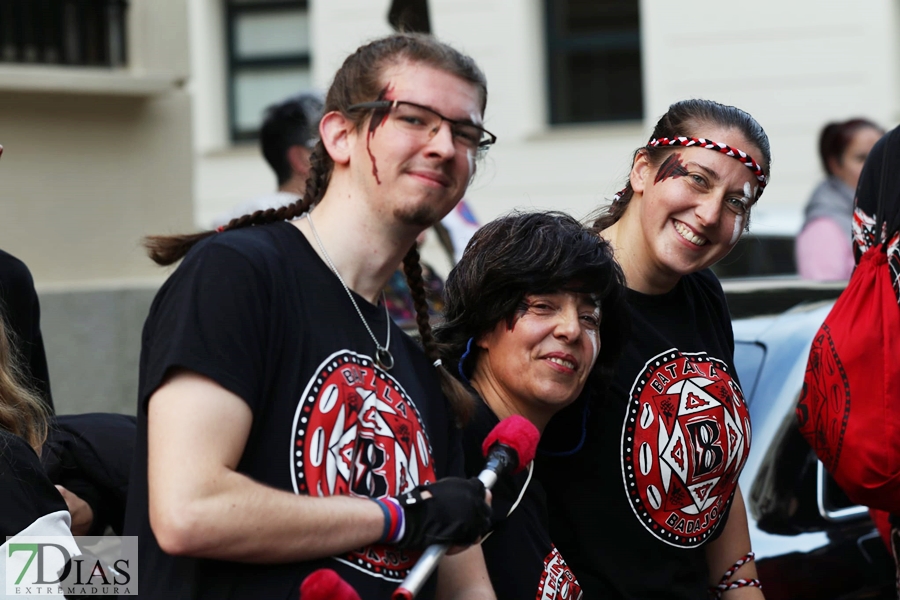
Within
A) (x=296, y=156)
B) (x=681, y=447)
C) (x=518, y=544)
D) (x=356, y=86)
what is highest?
(x=356, y=86)

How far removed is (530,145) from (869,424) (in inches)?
370

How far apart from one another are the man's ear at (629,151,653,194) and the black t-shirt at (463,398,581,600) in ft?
2.41

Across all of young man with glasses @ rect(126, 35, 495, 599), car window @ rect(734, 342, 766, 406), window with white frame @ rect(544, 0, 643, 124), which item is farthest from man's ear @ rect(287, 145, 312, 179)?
window with white frame @ rect(544, 0, 643, 124)

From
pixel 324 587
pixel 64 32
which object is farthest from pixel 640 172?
pixel 64 32

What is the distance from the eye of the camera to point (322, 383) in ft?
6.74

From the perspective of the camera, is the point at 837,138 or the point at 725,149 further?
the point at 837,138

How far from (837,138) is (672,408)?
4248mm

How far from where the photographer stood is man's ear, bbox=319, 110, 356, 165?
2.22 m

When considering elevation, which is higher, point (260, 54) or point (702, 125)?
point (260, 54)

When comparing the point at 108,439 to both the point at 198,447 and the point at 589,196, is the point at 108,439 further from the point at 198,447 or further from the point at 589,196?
the point at 589,196

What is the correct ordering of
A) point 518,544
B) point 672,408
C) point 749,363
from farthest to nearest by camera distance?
point 749,363 → point 672,408 → point 518,544

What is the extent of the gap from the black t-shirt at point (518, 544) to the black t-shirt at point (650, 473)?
133 mm

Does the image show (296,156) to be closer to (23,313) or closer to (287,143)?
(287,143)

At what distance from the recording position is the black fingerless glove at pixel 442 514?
206 centimetres
